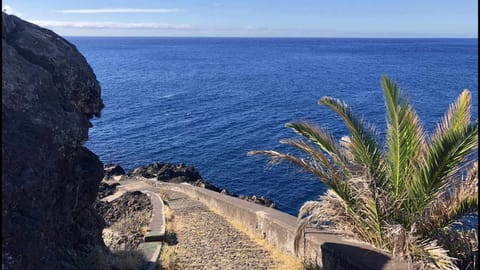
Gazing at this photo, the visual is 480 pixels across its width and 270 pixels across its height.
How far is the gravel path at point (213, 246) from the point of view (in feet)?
32.9

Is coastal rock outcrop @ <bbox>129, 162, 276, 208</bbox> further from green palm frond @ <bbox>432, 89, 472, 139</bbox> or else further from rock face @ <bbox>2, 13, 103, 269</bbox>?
green palm frond @ <bbox>432, 89, 472, 139</bbox>

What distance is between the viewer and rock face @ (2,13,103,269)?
18.8ft

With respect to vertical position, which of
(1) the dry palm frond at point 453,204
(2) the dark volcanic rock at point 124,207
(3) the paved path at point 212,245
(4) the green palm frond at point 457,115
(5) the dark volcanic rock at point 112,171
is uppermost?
(4) the green palm frond at point 457,115

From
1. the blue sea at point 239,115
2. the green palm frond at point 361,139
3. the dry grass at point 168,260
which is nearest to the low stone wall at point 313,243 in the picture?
the green palm frond at point 361,139

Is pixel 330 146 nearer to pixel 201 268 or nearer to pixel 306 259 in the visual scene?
pixel 306 259

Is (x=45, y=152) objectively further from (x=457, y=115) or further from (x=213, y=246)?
(x=457, y=115)

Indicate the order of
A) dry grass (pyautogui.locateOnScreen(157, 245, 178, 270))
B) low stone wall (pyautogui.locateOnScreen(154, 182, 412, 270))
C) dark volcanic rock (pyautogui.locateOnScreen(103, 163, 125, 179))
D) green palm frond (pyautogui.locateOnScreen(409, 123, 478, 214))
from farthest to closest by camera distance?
dark volcanic rock (pyautogui.locateOnScreen(103, 163, 125, 179)), dry grass (pyautogui.locateOnScreen(157, 245, 178, 270)), low stone wall (pyautogui.locateOnScreen(154, 182, 412, 270)), green palm frond (pyautogui.locateOnScreen(409, 123, 478, 214))

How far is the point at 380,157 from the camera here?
28.8 ft

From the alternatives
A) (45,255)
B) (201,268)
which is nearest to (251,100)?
(201,268)

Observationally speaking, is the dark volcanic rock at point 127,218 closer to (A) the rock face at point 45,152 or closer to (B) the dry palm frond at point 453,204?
(A) the rock face at point 45,152

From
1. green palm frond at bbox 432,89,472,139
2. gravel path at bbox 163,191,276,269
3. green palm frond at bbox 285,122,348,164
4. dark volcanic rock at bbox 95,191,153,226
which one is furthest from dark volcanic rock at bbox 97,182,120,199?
green palm frond at bbox 432,89,472,139

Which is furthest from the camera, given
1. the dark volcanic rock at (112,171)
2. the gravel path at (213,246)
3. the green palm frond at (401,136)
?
the dark volcanic rock at (112,171)

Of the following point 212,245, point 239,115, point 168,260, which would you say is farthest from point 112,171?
point 168,260

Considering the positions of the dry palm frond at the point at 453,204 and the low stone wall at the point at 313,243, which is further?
the low stone wall at the point at 313,243
